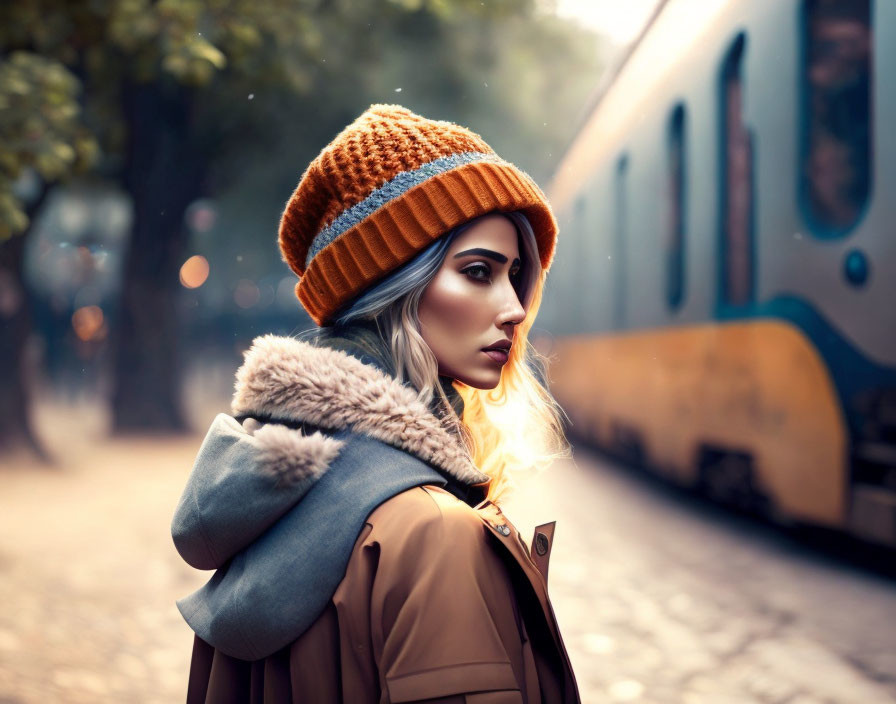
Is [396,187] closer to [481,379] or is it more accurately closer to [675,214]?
[481,379]

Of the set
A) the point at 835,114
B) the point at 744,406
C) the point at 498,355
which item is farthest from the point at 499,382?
the point at 744,406

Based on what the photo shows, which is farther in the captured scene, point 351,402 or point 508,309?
point 508,309

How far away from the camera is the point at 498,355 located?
146cm

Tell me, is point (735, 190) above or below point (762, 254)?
above

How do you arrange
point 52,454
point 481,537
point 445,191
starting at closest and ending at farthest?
point 481,537 < point 445,191 < point 52,454

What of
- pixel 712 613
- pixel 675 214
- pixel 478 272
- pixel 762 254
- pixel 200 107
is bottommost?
pixel 712 613

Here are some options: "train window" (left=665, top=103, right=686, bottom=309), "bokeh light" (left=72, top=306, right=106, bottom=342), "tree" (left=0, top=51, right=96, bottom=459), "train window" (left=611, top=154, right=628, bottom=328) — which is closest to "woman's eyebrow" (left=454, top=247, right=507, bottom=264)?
"tree" (left=0, top=51, right=96, bottom=459)

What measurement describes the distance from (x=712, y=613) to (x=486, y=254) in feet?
11.8

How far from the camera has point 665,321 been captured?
5719 millimetres

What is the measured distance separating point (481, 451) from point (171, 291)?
32.2 ft

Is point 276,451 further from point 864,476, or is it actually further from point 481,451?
point 864,476

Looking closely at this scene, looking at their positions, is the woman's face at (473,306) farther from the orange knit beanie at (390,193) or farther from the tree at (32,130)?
the tree at (32,130)

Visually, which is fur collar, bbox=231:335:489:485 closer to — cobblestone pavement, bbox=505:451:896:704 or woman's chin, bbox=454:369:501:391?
woman's chin, bbox=454:369:501:391

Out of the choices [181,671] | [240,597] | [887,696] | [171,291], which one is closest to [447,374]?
[240,597]
